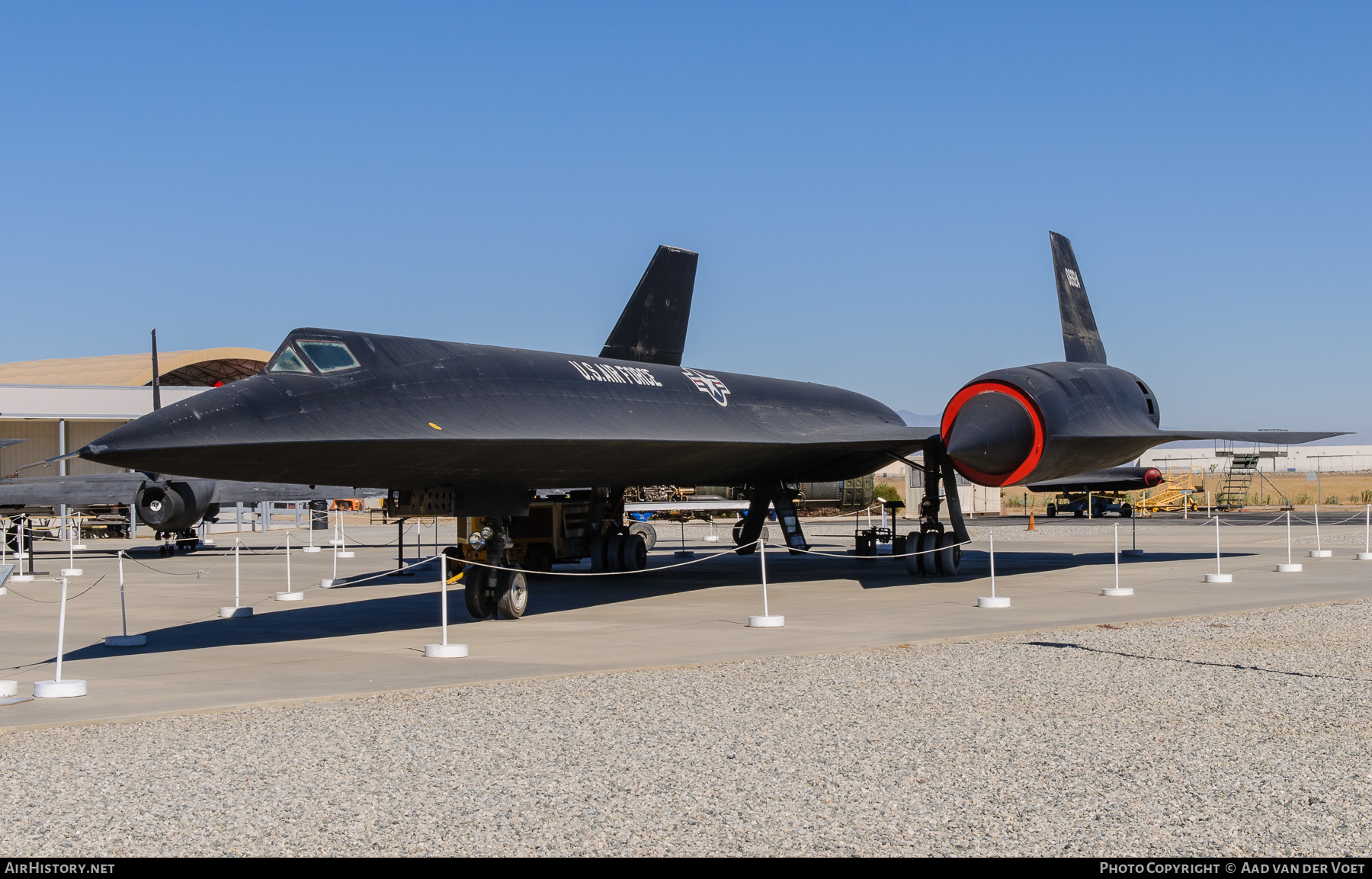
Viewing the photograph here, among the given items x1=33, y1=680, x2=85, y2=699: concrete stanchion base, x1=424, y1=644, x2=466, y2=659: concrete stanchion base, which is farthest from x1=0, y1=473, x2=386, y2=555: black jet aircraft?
x1=33, y1=680, x2=85, y2=699: concrete stanchion base

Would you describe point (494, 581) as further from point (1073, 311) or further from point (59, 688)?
point (1073, 311)

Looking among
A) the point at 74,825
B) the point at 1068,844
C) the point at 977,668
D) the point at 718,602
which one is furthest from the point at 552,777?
the point at 718,602

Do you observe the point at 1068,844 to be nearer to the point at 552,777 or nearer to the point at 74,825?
the point at 552,777

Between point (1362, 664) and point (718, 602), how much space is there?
686cm

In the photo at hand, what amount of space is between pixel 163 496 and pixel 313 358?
12.5 metres

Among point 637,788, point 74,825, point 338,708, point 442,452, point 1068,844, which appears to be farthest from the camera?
point 442,452

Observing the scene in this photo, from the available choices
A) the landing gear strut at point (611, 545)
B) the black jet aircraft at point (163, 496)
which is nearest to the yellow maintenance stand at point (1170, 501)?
the landing gear strut at point (611, 545)

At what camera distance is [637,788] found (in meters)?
4.81

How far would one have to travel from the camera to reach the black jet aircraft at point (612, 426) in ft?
29.8

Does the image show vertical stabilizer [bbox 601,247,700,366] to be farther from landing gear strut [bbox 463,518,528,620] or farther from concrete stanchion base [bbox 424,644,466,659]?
concrete stanchion base [bbox 424,644,466,659]

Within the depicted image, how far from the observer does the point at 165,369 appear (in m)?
48.7

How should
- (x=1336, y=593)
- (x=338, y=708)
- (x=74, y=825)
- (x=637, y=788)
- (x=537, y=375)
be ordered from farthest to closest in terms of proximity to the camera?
1. (x=1336, y=593)
2. (x=537, y=375)
3. (x=338, y=708)
4. (x=637, y=788)
5. (x=74, y=825)

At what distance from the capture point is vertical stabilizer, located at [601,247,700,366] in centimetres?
1595

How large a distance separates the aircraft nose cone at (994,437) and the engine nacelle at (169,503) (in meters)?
13.7
